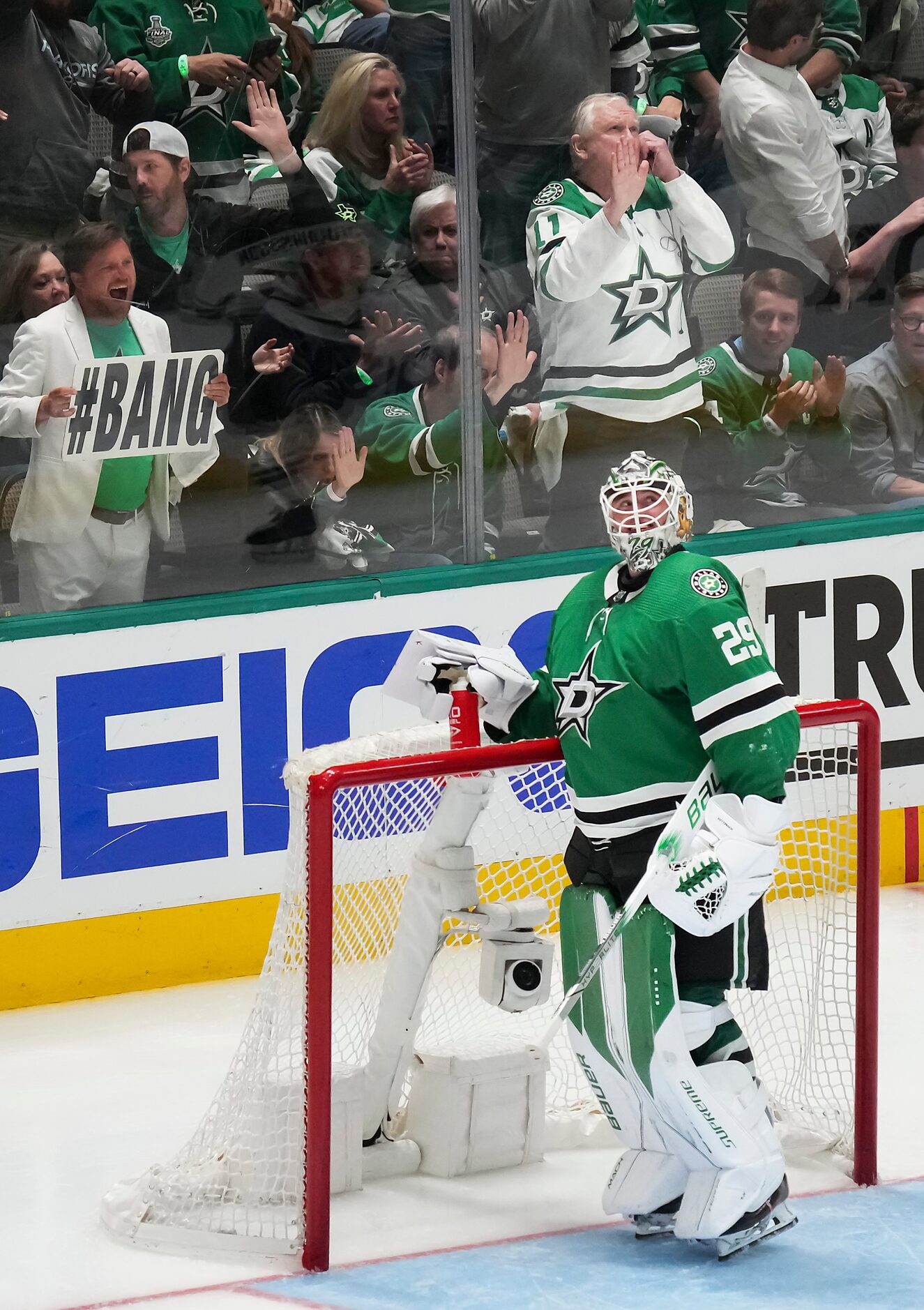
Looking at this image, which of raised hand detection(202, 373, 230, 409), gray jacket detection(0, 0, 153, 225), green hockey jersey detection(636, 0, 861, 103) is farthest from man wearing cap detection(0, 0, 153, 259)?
green hockey jersey detection(636, 0, 861, 103)

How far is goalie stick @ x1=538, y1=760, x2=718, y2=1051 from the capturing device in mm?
3510

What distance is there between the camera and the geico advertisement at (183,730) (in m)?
5.10

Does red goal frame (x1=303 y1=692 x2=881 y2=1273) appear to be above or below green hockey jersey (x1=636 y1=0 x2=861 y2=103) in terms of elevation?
below

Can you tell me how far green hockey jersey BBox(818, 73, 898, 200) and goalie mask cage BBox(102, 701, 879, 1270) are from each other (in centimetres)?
184

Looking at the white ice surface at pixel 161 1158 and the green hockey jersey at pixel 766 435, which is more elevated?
the green hockey jersey at pixel 766 435

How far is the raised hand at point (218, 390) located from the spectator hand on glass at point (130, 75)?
0.68 m

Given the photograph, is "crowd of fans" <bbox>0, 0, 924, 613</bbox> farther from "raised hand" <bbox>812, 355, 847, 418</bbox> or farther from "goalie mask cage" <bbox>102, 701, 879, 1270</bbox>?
"goalie mask cage" <bbox>102, 701, 879, 1270</bbox>

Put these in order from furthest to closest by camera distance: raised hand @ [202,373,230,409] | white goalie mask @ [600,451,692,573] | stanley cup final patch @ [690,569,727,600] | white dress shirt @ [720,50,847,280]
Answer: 1. white dress shirt @ [720,50,847,280]
2. raised hand @ [202,373,230,409]
3. white goalie mask @ [600,451,692,573]
4. stanley cup final patch @ [690,569,727,600]

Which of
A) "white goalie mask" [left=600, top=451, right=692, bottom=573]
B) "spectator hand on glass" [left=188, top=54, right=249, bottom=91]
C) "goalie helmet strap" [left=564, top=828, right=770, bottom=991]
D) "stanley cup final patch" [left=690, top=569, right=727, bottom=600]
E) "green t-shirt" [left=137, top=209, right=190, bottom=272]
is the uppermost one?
"spectator hand on glass" [left=188, top=54, right=249, bottom=91]

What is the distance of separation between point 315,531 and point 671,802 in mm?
2065

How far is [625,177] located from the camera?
5848 mm

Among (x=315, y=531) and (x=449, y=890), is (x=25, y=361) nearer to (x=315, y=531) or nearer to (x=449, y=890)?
(x=315, y=531)

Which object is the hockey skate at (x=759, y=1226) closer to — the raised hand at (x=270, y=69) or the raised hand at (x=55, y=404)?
the raised hand at (x=55, y=404)

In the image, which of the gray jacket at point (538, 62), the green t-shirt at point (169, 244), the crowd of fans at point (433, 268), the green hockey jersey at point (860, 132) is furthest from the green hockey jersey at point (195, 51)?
the green hockey jersey at point (860, 132)
